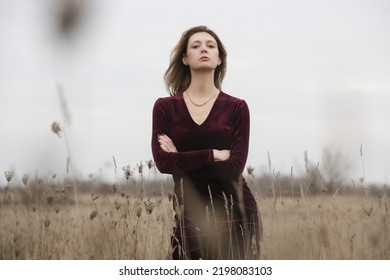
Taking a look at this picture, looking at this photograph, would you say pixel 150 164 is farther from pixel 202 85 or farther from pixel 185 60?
pixel 185 60

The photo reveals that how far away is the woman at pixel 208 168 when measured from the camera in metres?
2.88

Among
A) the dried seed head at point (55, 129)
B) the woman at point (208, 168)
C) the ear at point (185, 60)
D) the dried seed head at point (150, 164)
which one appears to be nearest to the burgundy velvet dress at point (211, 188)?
the woman at point (208, 168)

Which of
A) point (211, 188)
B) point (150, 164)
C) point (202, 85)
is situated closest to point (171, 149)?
point (150, 164)

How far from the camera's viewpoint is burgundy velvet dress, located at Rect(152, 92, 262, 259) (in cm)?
288

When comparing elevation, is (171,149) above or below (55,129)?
below

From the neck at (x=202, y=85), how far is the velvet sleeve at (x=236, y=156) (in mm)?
221

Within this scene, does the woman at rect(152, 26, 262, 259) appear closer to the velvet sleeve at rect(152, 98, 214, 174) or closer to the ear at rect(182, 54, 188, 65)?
the velvet sleeve at rect(152, 98, 214, 174)

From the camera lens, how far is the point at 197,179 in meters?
2.92

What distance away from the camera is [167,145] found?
2975 mm

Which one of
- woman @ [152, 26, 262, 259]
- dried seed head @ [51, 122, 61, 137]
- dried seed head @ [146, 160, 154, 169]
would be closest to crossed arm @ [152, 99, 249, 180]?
woman @ [152, 26, 262, 259]

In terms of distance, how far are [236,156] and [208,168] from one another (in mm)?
177

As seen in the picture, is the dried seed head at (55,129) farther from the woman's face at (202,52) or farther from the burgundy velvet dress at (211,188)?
the woman's face at (202,52)
